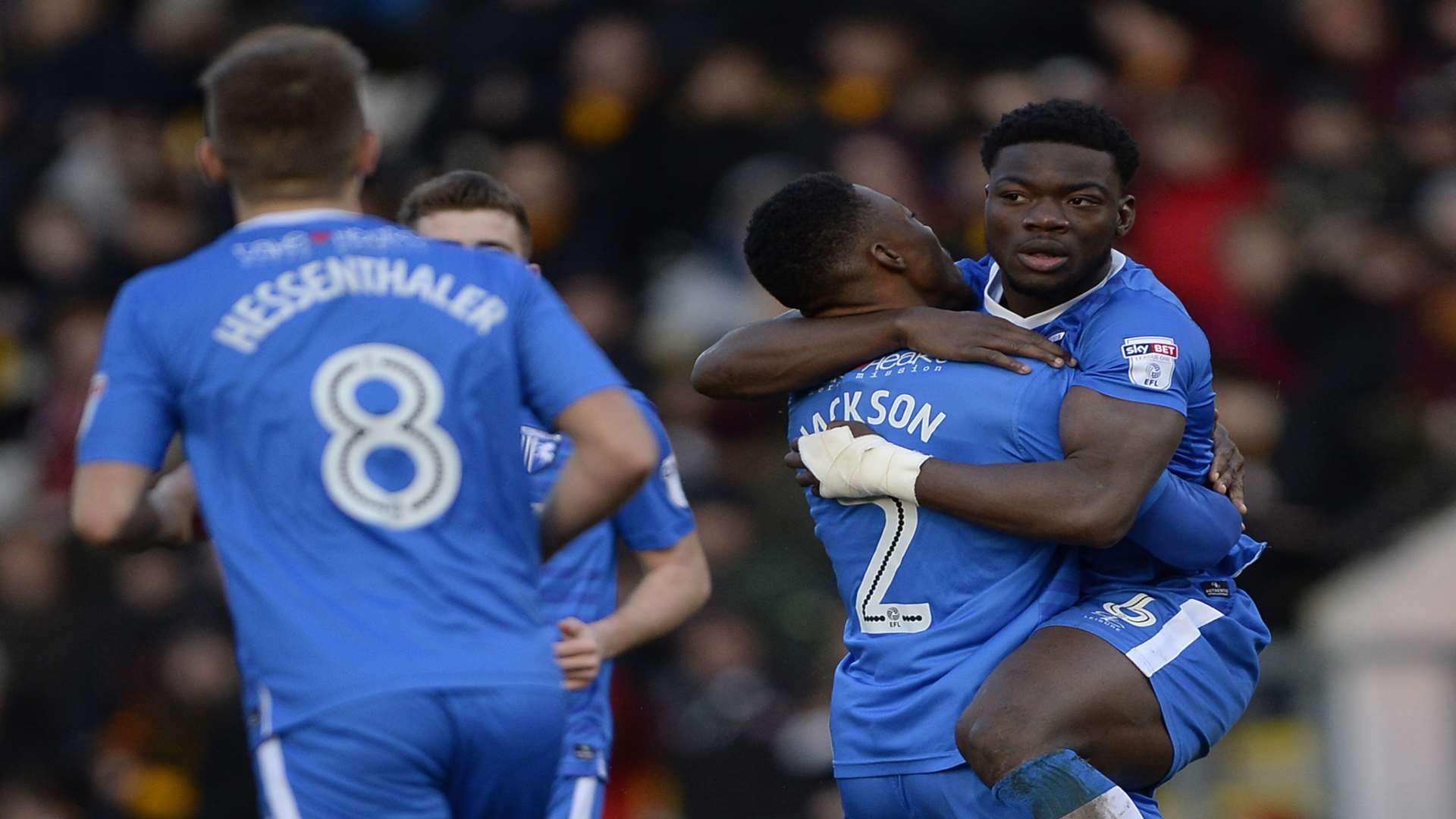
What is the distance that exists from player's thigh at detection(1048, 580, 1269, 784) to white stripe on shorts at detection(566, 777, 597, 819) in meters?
1.36

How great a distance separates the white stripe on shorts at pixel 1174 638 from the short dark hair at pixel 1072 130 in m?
0.97

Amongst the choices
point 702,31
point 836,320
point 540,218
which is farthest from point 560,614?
point 702,31

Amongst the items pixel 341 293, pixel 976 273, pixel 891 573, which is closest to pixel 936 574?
pixel 891 573

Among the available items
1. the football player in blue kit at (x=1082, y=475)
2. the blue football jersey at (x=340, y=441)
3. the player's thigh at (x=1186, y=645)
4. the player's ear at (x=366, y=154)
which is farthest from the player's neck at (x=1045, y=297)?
the player's ear at (x=366, y=154)

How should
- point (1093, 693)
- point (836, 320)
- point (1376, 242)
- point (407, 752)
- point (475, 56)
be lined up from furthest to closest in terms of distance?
point (475, 56)
point (1376, 242)
point (836, 320)
point (1093, 693)
point (407, 752)

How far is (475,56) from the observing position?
1201 cm

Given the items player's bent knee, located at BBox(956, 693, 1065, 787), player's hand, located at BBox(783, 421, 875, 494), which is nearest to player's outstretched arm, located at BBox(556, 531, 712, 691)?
player's hand, located at BBox(783, 421, 875, 494)

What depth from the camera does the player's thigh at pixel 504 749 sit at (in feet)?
12.1

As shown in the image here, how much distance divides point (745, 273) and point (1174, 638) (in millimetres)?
6493

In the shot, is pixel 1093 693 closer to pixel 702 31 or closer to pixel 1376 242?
pixel 1376 242

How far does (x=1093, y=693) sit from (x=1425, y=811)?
16.6 feet

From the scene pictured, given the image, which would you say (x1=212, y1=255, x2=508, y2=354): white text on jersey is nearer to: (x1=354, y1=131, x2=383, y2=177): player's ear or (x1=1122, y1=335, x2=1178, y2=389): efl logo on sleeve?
(x1=354, y1=131, x2=383, y2=177): player's ear

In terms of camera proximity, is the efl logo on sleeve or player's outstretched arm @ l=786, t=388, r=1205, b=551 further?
the efl logo on sleeve

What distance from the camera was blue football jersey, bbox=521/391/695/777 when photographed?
535 centimetres
